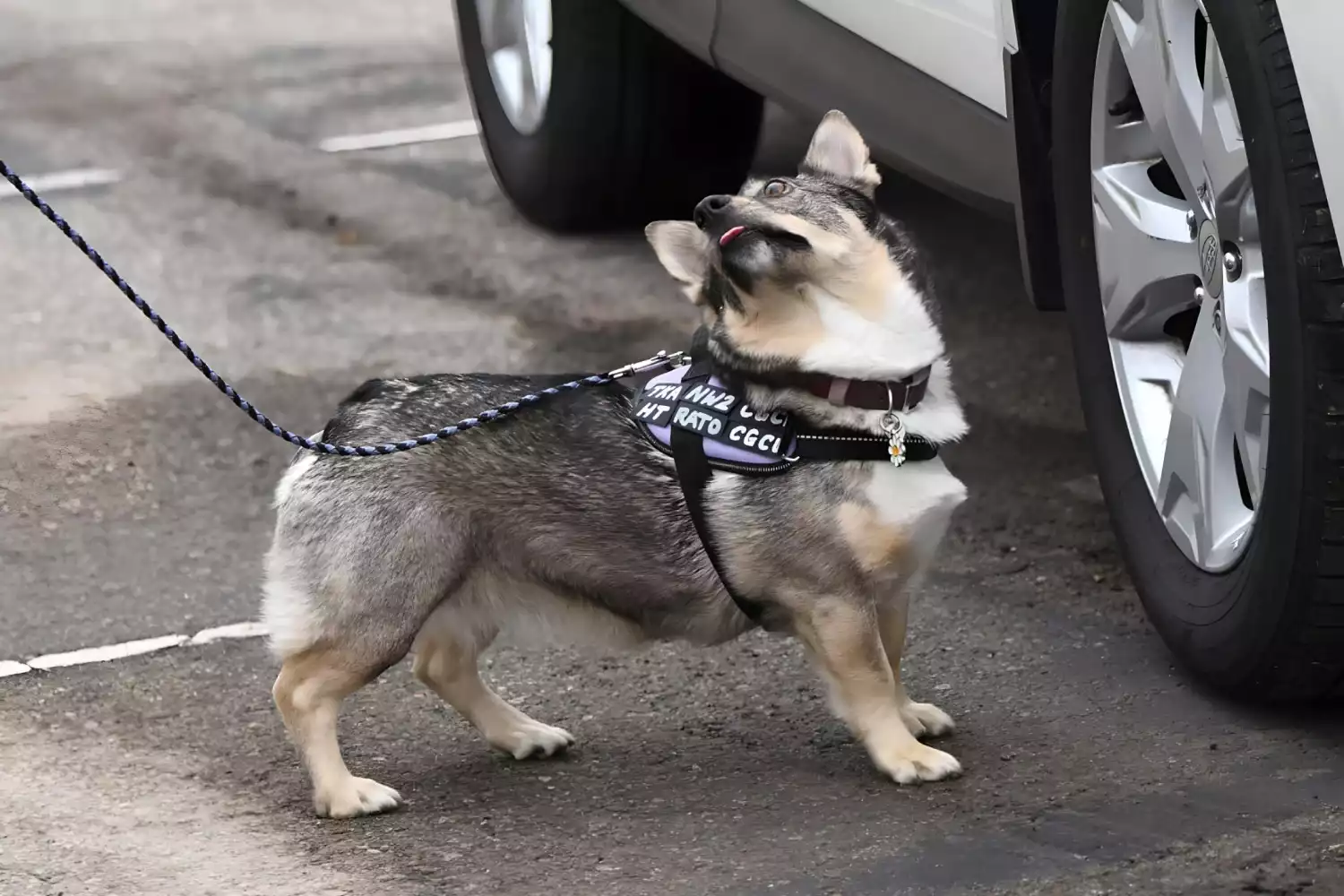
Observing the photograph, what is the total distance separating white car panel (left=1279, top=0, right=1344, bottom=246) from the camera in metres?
2.63

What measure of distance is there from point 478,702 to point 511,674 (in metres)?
0.33

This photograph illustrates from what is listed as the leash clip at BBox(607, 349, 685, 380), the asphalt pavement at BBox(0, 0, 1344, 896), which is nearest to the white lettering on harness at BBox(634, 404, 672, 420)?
the leash clip at BBox(607, 349, 685, 380)

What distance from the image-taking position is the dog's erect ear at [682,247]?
10.2 feet

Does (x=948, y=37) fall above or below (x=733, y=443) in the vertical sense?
above

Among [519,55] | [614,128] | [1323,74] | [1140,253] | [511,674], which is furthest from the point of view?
[519,55]

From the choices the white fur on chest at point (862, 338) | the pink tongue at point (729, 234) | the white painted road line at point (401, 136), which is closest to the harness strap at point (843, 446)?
the white fur on chest at point (862, 338)

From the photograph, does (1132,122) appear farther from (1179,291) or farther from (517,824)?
(517,824)

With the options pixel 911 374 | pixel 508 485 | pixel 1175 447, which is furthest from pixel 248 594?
pixel 1175 447

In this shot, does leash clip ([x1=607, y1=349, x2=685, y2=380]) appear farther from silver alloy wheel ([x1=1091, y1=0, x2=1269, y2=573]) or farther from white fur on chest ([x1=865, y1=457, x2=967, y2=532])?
silver alloy wheel ([x1=1091, y1=0, x2=1269, y2=573])

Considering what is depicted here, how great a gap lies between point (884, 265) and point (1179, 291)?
606mm

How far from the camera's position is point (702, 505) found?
10.4 feet

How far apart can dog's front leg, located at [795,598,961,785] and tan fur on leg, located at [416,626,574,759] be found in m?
0.56

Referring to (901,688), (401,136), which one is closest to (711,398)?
(901,688)

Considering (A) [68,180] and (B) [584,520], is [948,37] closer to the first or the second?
(B) [584,520]
